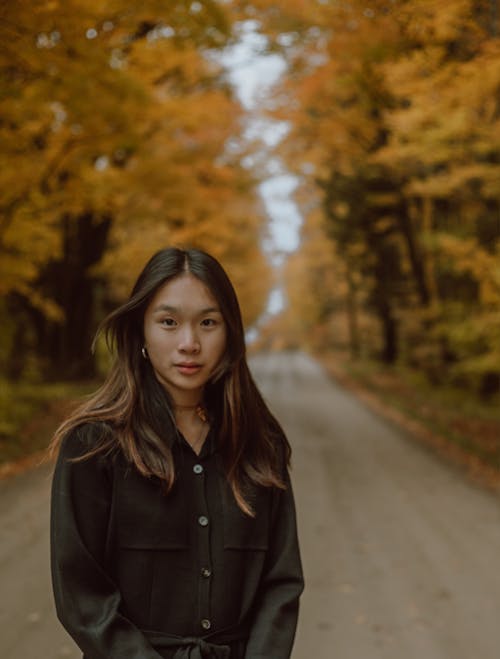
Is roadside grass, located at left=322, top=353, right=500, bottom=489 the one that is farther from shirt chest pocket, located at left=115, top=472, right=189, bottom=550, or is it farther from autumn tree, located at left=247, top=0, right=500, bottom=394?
shirt chest pocket, located at left=115, top=472, right=189, bottom=550

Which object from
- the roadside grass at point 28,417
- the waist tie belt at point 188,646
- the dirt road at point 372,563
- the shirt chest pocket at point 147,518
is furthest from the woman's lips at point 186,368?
the roadside grass at point 28,417

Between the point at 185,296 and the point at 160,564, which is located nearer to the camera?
the point at 160,564

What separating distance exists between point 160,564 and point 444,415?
14.5 metres

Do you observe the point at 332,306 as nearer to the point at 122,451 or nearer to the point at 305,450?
the point at 305,450

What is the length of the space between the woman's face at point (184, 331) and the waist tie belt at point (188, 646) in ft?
2.14

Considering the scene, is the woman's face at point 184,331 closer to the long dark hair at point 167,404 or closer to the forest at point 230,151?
the long dark hair at point 167,404

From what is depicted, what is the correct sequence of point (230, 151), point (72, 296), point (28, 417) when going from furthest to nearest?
1. point (72, 296)
2. point (230, 151)
3. point (28, 417)

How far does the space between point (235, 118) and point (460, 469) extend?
11392mm

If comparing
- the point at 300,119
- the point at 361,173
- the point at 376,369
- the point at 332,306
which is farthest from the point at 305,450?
the point at 332,306

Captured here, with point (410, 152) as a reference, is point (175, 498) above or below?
below

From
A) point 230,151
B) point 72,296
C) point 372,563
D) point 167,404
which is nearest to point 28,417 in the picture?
point 72,296

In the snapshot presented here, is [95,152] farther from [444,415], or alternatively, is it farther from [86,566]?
[444,415]

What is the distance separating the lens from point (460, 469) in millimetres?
10406

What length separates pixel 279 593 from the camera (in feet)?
6.24
